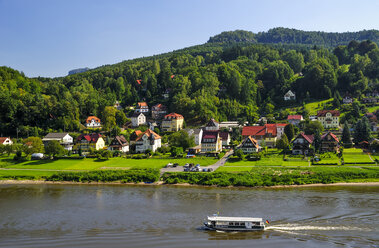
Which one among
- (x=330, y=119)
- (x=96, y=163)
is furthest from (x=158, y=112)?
(x=330, y=119)

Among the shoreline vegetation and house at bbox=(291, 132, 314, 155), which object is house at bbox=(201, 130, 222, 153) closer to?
house at bbox=(291, 132, 314, 155)

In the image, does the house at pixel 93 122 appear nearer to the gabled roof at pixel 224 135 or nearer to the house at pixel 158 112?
the house at pixel 158 112

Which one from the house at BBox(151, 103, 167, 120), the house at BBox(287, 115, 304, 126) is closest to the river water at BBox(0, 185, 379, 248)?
the house at BBox(287, 115, 304, 126)

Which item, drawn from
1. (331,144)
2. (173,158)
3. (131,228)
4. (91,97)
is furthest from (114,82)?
(131,228)

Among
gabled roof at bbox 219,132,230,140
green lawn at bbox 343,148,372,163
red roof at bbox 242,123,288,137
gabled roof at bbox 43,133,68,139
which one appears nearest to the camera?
green lawn at bbox 343,148,372,163

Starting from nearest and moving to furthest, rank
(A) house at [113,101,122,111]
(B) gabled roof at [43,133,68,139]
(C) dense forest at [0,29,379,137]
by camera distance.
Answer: (B) gabled roof at [43,133,68,139] < (C) dense forest at [0,29,379,137] < (A) house at [113,101,122,111]

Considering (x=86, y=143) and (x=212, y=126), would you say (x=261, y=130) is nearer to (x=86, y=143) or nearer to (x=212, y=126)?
(x=212, y=126)

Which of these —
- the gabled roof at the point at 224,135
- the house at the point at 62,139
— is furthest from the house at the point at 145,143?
the house at the point at 62,139
